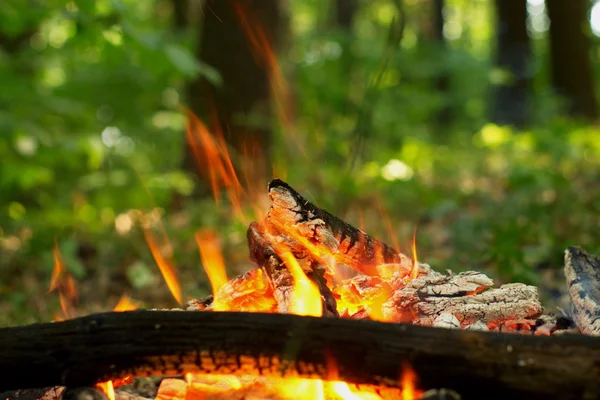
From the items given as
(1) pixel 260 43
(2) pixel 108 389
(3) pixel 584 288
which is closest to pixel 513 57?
(1) pixel 260 43

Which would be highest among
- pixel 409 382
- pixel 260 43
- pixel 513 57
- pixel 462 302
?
pixel 513 57

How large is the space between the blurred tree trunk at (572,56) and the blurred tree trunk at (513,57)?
923 mm

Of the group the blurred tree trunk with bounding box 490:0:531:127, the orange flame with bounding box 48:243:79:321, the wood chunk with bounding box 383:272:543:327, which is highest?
the blurred tree trunk with bounding box 490:0:531:127

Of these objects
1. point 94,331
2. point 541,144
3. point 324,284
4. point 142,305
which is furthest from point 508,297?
point 541,144

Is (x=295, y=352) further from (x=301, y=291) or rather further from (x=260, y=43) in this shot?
(x=260, y=43)

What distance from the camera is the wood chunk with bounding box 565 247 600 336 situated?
3.01 m

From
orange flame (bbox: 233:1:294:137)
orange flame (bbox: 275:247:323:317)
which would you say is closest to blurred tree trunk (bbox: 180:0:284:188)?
orange flame (bbox: 233:1:294:137)

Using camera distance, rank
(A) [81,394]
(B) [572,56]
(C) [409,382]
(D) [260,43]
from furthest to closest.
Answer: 1. (B) [572,56]
2. (D) [260,43]
3. (A) [81,394]
4. (C) [409,382]

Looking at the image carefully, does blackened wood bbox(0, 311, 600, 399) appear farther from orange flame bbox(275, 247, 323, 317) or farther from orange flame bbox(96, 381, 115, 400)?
orange flame bbox(275, 247, 323, 317)

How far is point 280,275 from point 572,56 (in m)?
11.3

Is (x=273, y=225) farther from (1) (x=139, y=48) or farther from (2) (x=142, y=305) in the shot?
(1) (x=139, y=48)

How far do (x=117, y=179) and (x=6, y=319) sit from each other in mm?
3972

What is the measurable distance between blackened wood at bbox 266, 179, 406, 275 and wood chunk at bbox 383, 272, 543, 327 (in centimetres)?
29

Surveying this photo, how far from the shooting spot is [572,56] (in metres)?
12.5
